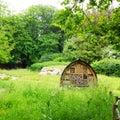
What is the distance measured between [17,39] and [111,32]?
3215cm

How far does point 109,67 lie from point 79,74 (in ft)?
32.7

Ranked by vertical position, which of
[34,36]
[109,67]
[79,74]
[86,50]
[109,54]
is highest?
[34,36]

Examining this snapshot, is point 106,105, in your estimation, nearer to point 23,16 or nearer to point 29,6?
point 23,16

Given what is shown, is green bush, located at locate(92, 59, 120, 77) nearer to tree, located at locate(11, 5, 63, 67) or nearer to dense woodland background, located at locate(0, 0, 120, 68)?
dense woodland background, located at locate(0, 0, 120, 68)

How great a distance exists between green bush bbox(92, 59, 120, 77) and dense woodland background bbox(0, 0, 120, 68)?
1634mm

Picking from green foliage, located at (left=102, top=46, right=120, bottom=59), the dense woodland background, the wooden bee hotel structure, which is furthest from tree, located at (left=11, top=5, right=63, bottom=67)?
the wooden bee hotel structure

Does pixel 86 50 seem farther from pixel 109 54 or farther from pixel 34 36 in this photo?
pixel 34 36

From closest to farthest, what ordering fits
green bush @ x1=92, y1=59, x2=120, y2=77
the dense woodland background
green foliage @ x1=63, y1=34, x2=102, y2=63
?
the dense woodland background, green bush @ x1=92, y1=59, x2=120, y2=77, green foliage @ x1=63, y1=34, x2=102, y2=63

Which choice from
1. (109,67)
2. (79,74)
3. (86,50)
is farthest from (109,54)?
(79,74)

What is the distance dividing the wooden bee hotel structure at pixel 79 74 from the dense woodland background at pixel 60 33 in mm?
1474

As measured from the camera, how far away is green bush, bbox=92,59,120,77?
80.8 ft

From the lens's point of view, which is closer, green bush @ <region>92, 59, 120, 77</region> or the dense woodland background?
the dense woodland background

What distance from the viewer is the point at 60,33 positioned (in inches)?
1752

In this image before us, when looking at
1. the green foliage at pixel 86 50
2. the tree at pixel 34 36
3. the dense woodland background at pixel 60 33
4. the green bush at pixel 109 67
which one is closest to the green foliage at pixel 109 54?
the dense woodland background at pixel 60 33
